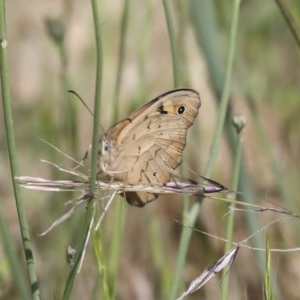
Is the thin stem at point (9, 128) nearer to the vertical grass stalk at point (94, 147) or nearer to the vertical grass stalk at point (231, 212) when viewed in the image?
the vertical grass stalk at point (94, 147)

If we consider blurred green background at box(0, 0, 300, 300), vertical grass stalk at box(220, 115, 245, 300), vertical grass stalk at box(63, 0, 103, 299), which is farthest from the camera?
blurred green background at box(0, 0, 300, 300)

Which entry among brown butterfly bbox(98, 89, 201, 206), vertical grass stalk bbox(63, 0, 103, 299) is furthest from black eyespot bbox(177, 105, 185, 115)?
vertical grass stalk bbox(63, 0, 103, 299)

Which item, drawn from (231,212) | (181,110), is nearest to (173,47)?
(181,110)

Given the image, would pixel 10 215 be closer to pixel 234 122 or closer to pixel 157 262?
pixel 157 262

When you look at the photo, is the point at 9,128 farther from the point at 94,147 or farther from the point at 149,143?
the point at 149,143

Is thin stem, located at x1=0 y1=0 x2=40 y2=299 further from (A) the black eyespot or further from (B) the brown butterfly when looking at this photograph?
(A) the black eyespot

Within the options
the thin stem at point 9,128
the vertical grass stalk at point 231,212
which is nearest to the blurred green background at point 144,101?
the vertical grass stalk at point 231,212
